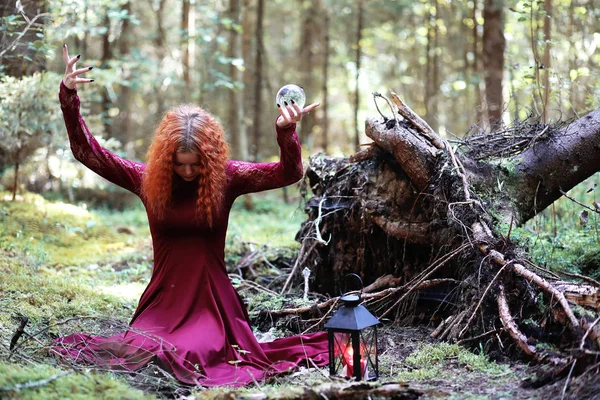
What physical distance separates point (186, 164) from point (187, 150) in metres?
0.11

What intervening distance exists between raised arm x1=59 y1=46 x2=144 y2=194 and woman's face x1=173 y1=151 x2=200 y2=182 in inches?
14.8

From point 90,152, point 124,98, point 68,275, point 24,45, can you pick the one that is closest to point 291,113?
point 90,152

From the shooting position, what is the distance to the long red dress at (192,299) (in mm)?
3576

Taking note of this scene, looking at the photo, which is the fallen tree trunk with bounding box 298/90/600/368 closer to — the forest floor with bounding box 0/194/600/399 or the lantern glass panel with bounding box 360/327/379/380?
the forest floor with bounding box 0/194/600/399

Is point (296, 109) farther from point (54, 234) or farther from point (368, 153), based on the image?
point (54, 234)

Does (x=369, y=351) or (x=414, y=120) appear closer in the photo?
(x=369, y=351)

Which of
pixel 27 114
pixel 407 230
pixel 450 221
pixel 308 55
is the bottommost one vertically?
pixel 407 230

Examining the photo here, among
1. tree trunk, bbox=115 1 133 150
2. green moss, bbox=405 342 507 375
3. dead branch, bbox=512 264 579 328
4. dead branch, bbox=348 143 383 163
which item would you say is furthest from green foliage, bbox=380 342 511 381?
tree trunk, bbox=115 1 133 150

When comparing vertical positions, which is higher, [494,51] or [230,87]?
[494,51]

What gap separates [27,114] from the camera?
23.1 ft

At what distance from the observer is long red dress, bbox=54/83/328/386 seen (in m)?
3.58

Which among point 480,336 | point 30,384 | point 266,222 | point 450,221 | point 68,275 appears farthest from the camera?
point 266,222

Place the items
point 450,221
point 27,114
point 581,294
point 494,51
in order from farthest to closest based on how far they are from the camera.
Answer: point 494,51 → point 27,114 → point 450,221 → point 581,294

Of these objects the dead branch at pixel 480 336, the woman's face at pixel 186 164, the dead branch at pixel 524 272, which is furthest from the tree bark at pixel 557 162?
the woman's face at pixel 186 164
